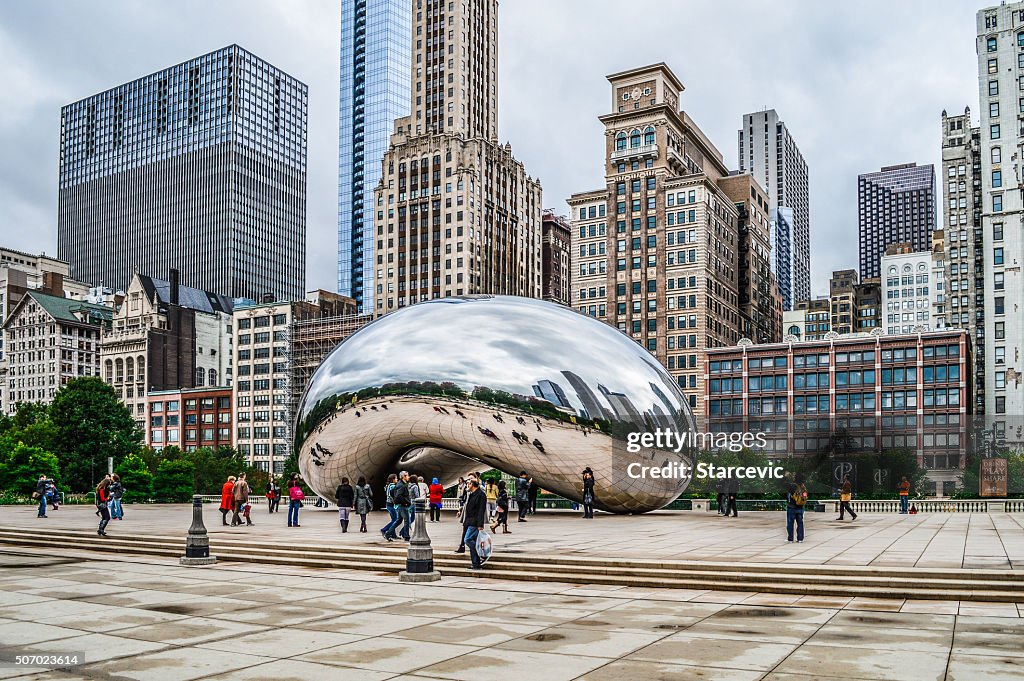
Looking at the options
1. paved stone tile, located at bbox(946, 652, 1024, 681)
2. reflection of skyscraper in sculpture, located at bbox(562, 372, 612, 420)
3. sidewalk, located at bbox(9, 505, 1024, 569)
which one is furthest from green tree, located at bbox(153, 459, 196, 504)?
paved stone tile, located at bbox(946, 652, 1024, 681)

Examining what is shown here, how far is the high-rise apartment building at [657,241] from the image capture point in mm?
114000

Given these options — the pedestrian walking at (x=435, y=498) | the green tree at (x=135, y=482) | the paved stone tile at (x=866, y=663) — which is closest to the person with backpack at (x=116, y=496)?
the pedestrian walking at (x=435, y=498)

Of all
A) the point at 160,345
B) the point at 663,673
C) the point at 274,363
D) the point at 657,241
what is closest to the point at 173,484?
the point at 663,673

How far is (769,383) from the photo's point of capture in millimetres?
111438

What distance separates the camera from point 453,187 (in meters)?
136

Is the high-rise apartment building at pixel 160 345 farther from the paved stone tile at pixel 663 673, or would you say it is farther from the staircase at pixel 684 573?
the paved stone tile at pixel 663 673

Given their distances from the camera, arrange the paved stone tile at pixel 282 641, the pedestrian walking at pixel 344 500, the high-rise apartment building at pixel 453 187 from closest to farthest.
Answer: the paved stone tile at pixel 282 641 < the pedestrian walking at pixel 344 500 < the high-rise apartment building at pixel 453 187

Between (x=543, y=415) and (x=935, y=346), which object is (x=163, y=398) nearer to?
(x=935, y=346)

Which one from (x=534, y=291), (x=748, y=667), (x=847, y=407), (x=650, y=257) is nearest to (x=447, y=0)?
(x=534, y=291)

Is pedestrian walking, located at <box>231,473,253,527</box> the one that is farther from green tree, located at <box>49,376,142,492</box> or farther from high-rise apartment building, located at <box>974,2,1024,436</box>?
high-rise apartment building, located at <box>974,2,1024,436</box>

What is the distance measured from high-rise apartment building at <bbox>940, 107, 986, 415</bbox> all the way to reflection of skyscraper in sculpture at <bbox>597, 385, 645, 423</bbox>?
108990 millimetres

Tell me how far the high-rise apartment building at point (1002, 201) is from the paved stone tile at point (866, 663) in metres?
111

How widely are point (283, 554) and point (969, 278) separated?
132 meters

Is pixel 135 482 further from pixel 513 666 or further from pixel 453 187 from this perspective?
pixel 453 187
